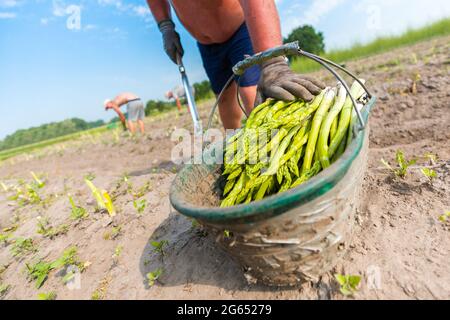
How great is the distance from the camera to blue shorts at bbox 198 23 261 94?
296 centimetres

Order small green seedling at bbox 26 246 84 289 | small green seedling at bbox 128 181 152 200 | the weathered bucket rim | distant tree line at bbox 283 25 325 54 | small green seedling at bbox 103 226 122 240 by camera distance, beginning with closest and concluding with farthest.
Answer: the weathered bucket rim
small green seedling at bbox 26 246 84 289
small green seedling at bbox 103 226 122 240
small green seedling at bbox 128 181 152 200
distant tree line at bbox 283 25 325 54

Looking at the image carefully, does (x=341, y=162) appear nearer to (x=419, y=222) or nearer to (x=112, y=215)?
(x=419, y=222)

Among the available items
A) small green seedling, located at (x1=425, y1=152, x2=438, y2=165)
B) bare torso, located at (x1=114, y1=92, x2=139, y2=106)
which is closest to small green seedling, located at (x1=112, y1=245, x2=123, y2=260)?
small green seedling, located at (x1=425, y1=152, x2=438, y2=165)

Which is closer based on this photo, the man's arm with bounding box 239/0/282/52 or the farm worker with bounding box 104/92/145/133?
the man's arm with bounding box 239/0/282/52

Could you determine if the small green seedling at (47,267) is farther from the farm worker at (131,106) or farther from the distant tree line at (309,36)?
the distant tree line at (309,36)

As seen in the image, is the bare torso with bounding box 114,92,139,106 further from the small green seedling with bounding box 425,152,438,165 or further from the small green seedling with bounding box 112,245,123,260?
the small green seedling with bounding box 425,152,438,165

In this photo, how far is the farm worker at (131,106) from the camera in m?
10.3

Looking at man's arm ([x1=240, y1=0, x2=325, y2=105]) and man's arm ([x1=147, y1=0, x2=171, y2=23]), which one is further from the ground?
man's arm ([x1=147, y1=0, x2=171, y2=23])

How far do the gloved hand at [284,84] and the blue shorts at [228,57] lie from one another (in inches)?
39.9

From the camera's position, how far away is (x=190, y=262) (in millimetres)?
1840

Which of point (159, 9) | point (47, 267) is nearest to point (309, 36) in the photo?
point (159, 9)

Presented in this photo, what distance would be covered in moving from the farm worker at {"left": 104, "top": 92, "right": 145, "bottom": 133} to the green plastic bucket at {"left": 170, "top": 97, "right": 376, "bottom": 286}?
8.76 meters

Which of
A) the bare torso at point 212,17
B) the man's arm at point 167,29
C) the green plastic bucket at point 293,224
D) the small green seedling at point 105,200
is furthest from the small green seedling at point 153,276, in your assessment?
the man's arm at point 167,29

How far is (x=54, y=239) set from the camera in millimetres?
2764
